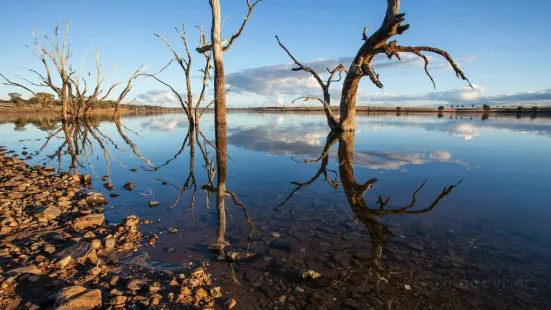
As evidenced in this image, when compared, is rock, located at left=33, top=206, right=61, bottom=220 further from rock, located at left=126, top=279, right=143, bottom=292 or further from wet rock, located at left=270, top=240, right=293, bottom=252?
wet rock, located at left=270, top=240, right=293, bottom=252

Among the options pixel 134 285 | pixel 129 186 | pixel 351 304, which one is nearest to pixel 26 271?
pixel 134 285

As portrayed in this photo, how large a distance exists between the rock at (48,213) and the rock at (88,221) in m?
0.61

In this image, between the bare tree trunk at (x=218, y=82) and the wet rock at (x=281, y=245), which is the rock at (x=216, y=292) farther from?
the bare tree trunk at (x=218, y=82)

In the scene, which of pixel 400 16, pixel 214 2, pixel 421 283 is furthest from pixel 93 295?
pixel 400 16

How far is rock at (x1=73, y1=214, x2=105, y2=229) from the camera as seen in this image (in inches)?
174

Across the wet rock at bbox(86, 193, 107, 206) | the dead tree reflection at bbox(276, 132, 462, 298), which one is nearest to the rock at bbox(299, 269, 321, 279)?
the dead tree reflection at bbox(276, 132, 462, 298)

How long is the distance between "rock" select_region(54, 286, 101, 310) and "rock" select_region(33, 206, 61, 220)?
2.83m

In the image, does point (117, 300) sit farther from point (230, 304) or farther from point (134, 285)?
point (230, 304)

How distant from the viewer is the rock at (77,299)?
2.38 m

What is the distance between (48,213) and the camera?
185 inches

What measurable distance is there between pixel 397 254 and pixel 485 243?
1458 millimetres

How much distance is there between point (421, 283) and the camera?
120 inches

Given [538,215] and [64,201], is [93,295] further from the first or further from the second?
[538,215]

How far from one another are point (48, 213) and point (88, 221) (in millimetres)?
832
